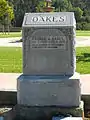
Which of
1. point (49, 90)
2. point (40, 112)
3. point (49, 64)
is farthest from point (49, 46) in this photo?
point (40, 112)

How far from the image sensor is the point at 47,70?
22.0 ft

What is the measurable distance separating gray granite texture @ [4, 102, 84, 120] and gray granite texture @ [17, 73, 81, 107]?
0.09m

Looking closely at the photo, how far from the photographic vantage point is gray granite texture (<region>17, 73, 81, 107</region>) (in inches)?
256

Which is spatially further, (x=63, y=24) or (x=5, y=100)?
(x=5, y=100)

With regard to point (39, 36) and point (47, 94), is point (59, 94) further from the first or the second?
point (39, 36)

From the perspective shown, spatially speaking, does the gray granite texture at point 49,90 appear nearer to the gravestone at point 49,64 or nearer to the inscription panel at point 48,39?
the gravestone at point 49,64

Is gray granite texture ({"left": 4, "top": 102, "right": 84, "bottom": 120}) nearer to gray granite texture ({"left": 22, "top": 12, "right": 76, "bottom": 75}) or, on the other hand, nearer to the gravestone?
the gravestone

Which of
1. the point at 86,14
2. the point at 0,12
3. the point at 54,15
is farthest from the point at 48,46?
the point at 86,14

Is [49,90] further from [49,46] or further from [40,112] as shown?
[49,46]

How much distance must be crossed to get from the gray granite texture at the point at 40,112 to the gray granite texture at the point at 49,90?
0.09 metres

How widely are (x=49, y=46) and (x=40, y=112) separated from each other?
3.90ft

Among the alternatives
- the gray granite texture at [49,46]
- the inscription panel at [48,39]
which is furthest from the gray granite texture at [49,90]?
the inscription panel at [48,39]

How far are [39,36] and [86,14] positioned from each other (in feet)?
256

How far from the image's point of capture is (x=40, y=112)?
6.57 metres
